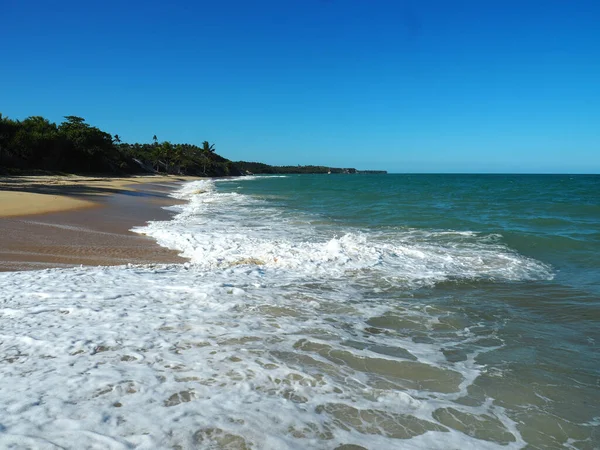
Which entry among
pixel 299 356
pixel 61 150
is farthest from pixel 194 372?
pixel 61 150

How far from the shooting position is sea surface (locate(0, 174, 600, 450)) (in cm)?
317

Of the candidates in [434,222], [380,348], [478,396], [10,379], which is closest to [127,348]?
[10,379]

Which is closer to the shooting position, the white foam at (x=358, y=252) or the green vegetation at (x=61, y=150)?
the white foam at (x=358, y=252)

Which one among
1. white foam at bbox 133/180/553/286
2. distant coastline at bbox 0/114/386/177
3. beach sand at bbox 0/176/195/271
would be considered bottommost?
white foam at bbox 133/180/553/286

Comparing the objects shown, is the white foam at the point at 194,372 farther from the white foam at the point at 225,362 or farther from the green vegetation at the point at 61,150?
the green vegetation at the point at 61,150

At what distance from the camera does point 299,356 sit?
443 centimetres

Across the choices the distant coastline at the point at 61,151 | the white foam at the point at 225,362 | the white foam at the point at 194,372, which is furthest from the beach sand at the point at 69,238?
the distant coastline at the point at 61,151

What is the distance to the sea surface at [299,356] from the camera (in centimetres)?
317

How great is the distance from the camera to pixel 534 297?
23.2 ft

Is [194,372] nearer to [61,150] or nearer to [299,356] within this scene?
[299,356]

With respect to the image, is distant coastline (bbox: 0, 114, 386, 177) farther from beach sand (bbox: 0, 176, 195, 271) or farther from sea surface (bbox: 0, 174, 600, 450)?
sea surface (bbox: 0, 174, 600, 450)

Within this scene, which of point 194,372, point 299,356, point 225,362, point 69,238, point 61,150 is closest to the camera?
point 194,372

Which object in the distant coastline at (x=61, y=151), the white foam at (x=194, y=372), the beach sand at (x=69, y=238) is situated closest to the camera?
the white foam at (x=194, y=372)

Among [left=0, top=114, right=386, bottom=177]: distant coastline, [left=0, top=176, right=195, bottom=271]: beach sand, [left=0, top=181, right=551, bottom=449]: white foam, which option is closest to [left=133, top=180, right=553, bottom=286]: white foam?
[left=0, top=181, right=551, bottom=449]: white foam
